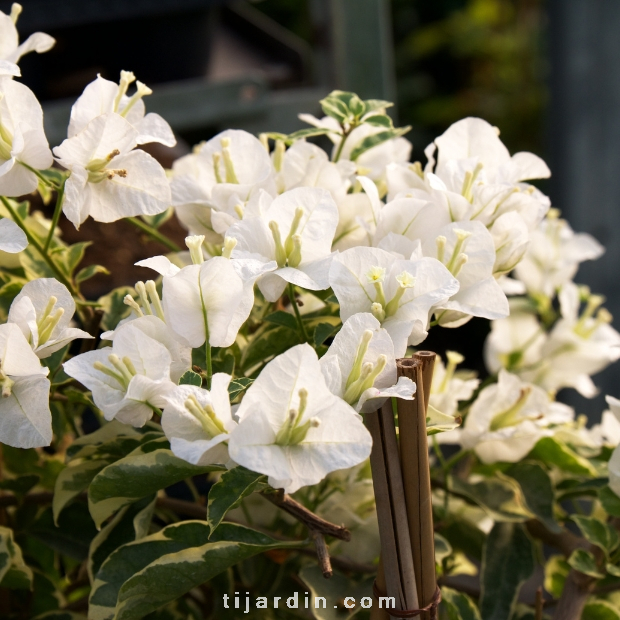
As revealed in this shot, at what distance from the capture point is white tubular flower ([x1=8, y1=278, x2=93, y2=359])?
14.1 inches

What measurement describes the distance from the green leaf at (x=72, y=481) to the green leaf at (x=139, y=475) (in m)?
0.04

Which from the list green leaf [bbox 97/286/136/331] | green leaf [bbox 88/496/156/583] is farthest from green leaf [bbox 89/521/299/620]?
green leaf [bbox 97/286/136/331]

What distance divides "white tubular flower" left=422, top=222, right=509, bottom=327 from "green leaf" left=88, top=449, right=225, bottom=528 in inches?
5.7

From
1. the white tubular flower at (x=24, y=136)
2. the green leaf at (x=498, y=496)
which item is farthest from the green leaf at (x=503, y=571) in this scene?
the white tubular flower at (x=24, y=136)

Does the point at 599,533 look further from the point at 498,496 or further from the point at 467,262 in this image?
the point at 467,262

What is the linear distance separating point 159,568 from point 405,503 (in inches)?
4.8

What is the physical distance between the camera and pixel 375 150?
1.65 ft

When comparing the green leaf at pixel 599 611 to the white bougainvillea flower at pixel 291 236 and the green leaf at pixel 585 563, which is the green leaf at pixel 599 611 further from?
the white bougainvillea flower at pixel 291 236

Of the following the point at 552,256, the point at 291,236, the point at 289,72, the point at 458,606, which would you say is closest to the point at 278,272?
the point at 291,236

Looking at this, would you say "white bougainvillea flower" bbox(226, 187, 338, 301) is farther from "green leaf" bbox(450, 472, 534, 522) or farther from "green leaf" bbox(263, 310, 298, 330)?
"green leaf" bbox(450, 472, 534, 522)

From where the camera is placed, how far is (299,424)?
1.05 ft

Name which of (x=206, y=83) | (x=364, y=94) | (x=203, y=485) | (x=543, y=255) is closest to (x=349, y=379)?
(x=543, y=255)

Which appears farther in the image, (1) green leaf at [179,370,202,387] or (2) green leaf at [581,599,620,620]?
(2) green leaf at [581,599,620,620]

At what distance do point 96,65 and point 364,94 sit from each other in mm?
391
